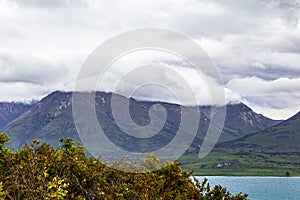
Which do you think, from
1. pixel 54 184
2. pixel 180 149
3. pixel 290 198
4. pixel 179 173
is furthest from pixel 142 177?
pixel 290 198

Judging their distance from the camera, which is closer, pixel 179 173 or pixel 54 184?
pixel 54 184

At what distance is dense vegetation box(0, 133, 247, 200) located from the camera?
18422 millimetres

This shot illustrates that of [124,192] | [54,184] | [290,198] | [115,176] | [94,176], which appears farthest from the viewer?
[290,198]

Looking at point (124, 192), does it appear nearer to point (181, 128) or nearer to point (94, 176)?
point (94, 176)

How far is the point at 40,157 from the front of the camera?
2180 centimetres

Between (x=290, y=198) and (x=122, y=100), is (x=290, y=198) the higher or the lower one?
the higher one

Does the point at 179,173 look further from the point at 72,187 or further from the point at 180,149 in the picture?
the point at 72,187

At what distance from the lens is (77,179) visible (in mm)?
20672

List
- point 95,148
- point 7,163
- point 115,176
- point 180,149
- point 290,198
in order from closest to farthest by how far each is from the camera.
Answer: point 7,163
point 115,176
point 180,149
point 95,148
point 290,198

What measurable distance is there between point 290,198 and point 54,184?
611ft

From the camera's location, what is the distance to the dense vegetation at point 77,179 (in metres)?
18.4

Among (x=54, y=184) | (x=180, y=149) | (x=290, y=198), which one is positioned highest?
(x=290, y=198)

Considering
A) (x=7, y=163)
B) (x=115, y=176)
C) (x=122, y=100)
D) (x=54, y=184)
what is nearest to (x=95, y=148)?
(x=122, y=100)

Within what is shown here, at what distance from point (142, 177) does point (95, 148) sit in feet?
32.5
